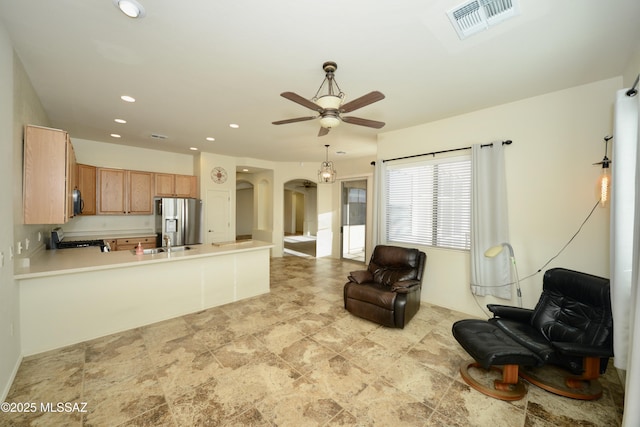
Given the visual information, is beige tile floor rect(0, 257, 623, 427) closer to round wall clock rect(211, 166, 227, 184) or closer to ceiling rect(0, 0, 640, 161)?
ceiling rect(0, 0, 640, 161)

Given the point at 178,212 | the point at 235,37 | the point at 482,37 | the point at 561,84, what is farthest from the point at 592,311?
the point at 178,212

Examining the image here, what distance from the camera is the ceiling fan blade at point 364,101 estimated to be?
2018 millimetres

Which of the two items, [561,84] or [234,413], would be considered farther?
[561,84]

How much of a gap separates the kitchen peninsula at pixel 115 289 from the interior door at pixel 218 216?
2446mm

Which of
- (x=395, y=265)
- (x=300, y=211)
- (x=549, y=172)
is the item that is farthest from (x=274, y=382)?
(x=300, y=211)

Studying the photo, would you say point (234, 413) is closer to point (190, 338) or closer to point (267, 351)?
point (267, 351)

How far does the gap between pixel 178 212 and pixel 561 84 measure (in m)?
6.63

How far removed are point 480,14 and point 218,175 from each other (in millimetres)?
5965

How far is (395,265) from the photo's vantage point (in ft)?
12.3

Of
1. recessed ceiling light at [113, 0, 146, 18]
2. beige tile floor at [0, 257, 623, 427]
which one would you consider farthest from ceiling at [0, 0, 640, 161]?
beige tile floor at [0, 257, 623, 427]

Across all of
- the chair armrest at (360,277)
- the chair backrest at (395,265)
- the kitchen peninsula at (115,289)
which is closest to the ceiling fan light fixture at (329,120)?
the chair armrest at (360,277)

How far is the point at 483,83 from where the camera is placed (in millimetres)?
2676

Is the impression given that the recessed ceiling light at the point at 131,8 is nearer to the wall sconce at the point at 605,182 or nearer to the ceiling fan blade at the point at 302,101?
the ceiling fan blade at the point at 302,101

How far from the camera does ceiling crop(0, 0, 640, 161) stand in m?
1.72
